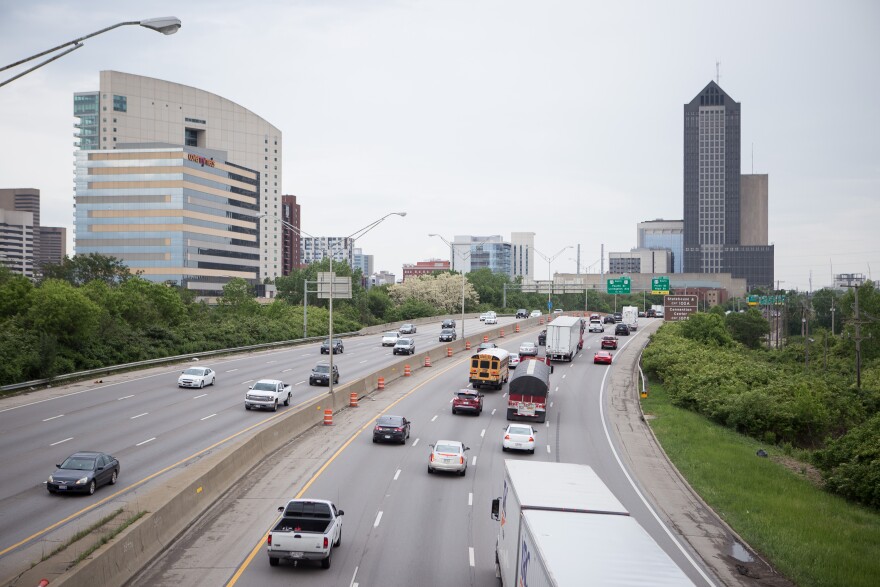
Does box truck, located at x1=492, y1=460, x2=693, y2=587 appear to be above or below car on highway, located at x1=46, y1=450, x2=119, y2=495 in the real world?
above

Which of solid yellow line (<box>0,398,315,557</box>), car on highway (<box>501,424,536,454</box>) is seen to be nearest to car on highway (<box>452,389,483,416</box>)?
car on highway (<box>501,424,536,454</box>)

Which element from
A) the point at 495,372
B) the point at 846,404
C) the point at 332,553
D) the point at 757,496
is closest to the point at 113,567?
the point at 332,553

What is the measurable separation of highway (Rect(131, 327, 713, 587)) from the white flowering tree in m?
109

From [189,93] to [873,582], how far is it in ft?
602

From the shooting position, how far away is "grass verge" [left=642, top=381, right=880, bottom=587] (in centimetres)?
1988

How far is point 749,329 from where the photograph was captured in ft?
384

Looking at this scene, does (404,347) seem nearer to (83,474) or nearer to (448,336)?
(448,336)

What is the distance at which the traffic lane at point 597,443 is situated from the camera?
72.0ft

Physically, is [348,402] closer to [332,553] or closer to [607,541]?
[332,553]

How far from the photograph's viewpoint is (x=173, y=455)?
3036 cm

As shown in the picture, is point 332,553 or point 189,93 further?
point 189,93

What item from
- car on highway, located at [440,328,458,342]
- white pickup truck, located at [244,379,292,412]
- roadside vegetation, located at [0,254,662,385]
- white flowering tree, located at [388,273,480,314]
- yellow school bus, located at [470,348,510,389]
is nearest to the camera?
white pickup truck, located at [244,379,292,412]

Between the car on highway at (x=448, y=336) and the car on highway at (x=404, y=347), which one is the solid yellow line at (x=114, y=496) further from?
the car on highway at (x=448, y=336)

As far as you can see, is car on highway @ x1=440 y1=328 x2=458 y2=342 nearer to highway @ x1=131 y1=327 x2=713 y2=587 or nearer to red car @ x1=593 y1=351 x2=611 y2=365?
red car @ x1=593 y1=351 x2=611 y2=365
